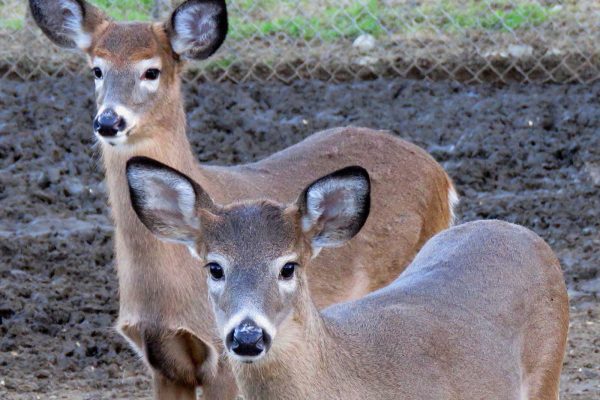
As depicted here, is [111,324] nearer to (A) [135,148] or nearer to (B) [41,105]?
(A) [135,148]

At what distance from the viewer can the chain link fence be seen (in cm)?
1227

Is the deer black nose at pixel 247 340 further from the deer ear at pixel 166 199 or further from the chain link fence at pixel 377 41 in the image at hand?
the chain link fence at pixel 377 41

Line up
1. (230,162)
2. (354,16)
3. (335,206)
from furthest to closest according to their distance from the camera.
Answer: (354,16), (230,162), (335,206)

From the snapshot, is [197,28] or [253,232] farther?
[197,28]

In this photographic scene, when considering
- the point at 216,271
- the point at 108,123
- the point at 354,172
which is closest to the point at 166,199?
the point at 216,271

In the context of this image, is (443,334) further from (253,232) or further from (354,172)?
(253,232)

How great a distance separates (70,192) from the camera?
1030 cm

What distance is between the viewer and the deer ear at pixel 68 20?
707 cm

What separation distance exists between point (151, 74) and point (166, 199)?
1559 mm

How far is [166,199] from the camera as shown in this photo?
5.39 metres

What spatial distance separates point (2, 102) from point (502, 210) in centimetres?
438

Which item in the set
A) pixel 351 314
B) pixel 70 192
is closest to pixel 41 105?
pixel 70 192

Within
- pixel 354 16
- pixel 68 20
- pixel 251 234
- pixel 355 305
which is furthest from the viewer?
pixel 354 16

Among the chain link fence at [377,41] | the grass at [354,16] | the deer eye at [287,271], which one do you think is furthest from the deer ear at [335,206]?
the grass at [354,16]
